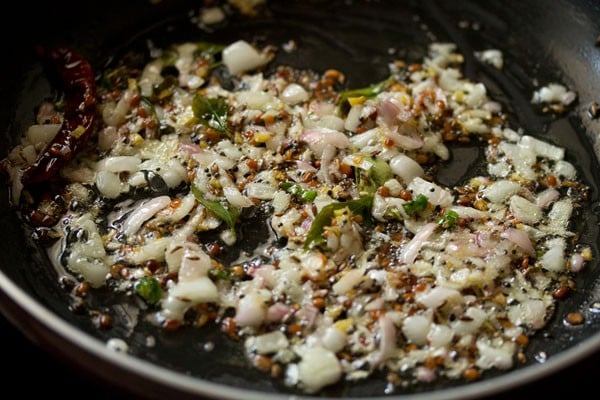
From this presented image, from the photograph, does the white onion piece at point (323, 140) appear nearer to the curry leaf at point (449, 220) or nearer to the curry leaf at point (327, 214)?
the curry leaf at point (327, 214)

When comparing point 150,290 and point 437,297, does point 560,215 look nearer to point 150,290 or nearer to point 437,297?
point 437,297

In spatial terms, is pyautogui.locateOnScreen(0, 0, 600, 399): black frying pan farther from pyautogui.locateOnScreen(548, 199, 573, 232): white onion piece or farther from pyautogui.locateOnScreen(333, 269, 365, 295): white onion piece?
pyautogui.locateOnScreen(333, 269, 365, 295): white onion piece

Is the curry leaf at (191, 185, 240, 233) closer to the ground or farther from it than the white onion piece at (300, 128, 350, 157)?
closer to the ground

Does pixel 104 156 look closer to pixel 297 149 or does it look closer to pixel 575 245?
pixel 297 149

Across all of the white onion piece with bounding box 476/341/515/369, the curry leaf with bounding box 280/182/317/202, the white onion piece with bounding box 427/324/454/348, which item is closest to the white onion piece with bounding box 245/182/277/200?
the curry leaf with bounding box 280/182/317/202

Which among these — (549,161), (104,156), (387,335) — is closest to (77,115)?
(104,156)

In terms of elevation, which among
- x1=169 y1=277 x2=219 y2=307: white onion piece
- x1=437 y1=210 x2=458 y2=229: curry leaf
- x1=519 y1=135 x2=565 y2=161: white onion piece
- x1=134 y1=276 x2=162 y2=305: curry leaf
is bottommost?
x1=134 y1=276 x2=162 y2=305: curry leaf

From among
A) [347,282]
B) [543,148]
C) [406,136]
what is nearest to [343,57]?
[406,136]
